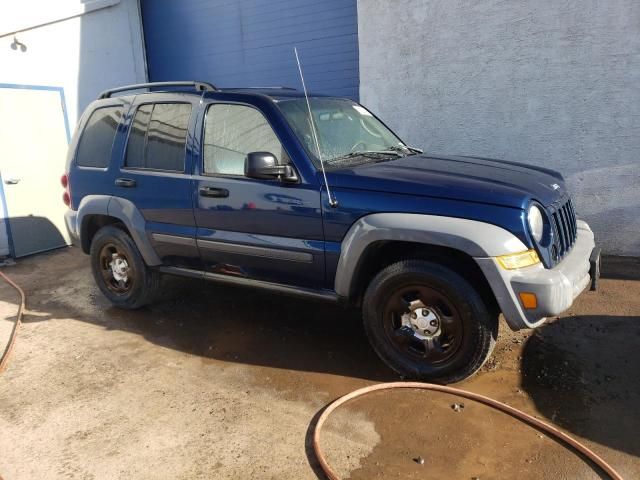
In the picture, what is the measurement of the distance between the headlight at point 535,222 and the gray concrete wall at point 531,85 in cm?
336

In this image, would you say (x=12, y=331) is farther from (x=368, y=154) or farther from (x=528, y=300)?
(x=528, y=300)

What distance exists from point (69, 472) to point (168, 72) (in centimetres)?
845

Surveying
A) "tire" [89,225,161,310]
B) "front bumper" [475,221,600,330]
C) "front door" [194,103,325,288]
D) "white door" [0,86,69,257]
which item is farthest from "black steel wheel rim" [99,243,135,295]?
"front bumper" [475,221,600,330]

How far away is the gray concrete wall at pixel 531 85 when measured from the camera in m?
5.86

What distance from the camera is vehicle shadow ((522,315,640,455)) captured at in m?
3.03

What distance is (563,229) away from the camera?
358cm

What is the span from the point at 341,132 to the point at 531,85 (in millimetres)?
3192

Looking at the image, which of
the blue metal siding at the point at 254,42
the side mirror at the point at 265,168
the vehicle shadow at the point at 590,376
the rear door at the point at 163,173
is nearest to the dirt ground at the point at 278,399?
the vehicle shadow at the point at 590,376

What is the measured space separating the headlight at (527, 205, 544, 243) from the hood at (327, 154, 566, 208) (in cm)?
8

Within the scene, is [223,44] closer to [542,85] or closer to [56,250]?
[56,250]

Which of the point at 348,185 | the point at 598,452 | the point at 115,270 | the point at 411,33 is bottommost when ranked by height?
the point at 598,452

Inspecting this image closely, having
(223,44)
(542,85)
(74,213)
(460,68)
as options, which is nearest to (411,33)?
(460,68)

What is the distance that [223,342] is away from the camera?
14.3 ft

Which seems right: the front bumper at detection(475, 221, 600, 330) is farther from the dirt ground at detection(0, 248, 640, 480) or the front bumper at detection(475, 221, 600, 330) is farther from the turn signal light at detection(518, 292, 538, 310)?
the dirt ground at detection(0, 248, 640, 480)
